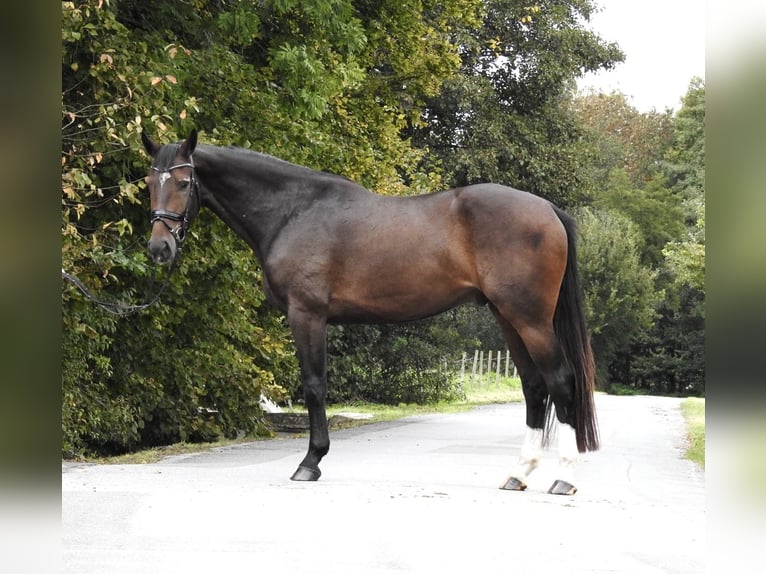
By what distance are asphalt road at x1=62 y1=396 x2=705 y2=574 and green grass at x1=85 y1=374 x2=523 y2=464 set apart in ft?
2.35

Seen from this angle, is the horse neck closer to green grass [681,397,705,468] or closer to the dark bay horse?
the dark bay horse

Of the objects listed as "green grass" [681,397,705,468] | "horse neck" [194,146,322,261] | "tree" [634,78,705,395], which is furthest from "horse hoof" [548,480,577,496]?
"tree" [634,78,705,395]

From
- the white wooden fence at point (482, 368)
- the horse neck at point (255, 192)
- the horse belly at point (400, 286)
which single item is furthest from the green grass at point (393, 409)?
the horse belly at point (400, 286)

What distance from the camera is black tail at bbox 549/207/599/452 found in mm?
7793

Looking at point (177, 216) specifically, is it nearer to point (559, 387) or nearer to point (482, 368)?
point (559, 387)

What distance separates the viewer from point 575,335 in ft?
26.5

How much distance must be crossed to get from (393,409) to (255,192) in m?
15.8

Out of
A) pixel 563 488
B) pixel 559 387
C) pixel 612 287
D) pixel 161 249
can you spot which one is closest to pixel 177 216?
pixel 161 249

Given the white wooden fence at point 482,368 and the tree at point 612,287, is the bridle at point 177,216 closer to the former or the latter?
the white wooden fence at point 482,368

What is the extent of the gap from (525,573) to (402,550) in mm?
820

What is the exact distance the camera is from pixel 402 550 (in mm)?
5426

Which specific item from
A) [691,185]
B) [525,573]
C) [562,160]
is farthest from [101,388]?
[691,185]

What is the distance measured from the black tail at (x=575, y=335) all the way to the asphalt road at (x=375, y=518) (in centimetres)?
65

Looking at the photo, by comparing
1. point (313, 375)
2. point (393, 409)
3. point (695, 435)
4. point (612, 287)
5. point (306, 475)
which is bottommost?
point (393, 409)
